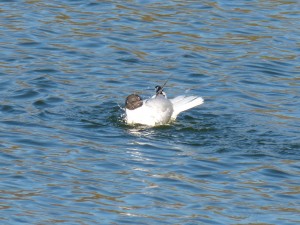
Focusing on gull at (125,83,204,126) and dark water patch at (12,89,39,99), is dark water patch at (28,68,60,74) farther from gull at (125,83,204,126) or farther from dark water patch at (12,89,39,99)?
gull at (125,83,204,126)

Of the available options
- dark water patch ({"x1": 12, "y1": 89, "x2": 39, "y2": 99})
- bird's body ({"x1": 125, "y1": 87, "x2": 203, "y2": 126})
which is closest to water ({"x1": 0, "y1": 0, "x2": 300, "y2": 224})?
dark water patch ({"x1": 12, "y1": 89, "x2": 39, "y2": 99})

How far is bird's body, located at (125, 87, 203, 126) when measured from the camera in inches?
581

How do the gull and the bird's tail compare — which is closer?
the gull

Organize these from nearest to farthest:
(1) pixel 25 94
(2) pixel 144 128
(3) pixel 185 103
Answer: (2) pixel 144 128
(3) pixel 185 103
(1) pixel 25 94

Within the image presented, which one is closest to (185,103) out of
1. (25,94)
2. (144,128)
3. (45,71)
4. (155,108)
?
(155,108)

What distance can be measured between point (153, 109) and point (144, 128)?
32 cm

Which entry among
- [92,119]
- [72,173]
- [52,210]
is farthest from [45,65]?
[52,210]

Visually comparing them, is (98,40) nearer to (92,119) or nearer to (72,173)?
(92,119)

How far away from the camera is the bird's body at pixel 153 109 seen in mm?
14761

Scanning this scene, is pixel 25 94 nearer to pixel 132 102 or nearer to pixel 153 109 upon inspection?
pixel 132 102

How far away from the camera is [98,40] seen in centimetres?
1881

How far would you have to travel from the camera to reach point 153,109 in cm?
1484

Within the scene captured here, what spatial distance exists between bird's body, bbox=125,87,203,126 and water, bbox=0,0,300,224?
0.19m

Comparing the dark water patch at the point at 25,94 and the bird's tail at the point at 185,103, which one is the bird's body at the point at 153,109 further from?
the dark water patch at the point at 25,94
